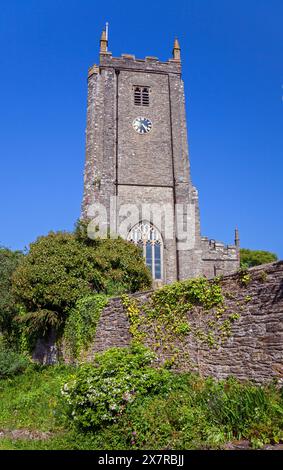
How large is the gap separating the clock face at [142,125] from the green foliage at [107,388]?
2139 centimetres

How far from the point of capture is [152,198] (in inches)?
1053

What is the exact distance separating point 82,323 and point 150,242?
11746 mm

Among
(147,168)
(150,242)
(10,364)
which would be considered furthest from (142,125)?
(10,364)

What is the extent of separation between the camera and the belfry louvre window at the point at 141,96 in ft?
96.5

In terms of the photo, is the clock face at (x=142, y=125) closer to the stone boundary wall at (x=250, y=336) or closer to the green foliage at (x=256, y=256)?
the stone boundary wall at (x=250, y=336)

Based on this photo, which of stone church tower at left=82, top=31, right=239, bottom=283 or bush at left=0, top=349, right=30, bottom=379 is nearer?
bush at left=0, top=349, right=30, bottom=379

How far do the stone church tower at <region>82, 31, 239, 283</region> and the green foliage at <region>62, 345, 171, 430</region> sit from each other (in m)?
15.6

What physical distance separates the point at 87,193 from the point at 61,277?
35.5 feet

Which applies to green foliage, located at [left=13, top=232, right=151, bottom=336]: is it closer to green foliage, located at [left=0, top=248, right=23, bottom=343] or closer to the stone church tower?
green foliage, located at [left=0, top=248, right=23, bottom=343]

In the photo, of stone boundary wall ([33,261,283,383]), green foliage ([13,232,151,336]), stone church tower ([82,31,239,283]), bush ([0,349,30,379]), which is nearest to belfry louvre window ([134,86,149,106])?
stone church tower ([82,31,239,283])

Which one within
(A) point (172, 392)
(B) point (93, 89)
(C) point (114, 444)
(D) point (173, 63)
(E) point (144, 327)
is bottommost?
(C) point (114, 444)

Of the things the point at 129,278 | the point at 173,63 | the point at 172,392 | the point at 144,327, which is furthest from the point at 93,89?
the point at 172,392

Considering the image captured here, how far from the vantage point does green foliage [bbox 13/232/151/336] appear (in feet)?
52.1

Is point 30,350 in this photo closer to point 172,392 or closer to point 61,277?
point 61,277
